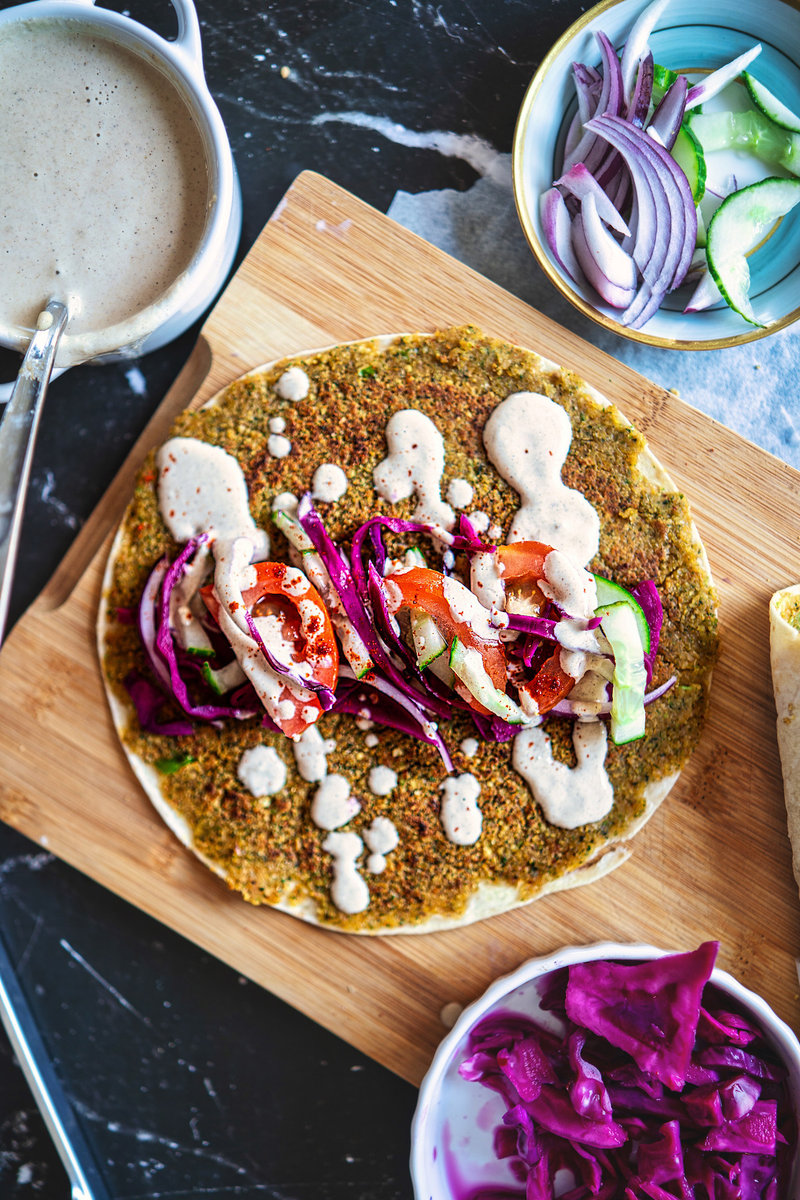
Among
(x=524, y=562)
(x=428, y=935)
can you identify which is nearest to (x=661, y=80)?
(x=524, y=562)

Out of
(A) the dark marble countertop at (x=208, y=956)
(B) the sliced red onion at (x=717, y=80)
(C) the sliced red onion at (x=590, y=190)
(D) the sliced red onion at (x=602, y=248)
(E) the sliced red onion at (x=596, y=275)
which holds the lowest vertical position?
(A) the dark marble countertop at (x=208, y=956)

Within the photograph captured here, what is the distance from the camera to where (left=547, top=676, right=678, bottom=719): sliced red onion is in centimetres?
211

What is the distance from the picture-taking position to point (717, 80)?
2.12 metres

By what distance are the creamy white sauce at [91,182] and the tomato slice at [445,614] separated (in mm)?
904

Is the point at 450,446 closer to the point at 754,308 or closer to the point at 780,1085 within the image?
the point at 754,308

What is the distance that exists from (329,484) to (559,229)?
35.9 inches

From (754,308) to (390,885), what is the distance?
6.02 feet

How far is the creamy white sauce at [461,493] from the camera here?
86.0 inches

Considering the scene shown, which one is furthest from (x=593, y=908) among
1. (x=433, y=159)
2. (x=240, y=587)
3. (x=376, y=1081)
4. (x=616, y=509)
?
(x=433, y=159)

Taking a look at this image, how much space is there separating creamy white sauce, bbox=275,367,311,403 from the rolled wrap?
1372 mm

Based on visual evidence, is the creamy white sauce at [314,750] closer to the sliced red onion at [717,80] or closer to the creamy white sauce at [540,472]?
the creamy white sauce at [540,472]

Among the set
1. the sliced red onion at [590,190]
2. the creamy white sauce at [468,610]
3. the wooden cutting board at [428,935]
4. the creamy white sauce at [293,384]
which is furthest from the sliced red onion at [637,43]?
the creamy white sauce at [468,610]

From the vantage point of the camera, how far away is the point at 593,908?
7.28 feet

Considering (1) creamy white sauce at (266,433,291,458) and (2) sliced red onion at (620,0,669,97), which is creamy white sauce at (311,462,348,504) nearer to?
(1) creamy white sauce at (266,433,291,458)
